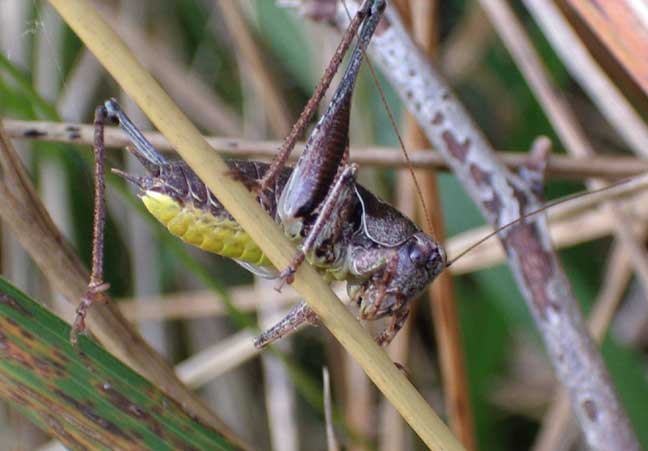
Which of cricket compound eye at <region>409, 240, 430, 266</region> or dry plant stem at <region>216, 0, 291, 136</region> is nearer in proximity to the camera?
cricket compound eye at <region>409, 240, 430, 266</region>

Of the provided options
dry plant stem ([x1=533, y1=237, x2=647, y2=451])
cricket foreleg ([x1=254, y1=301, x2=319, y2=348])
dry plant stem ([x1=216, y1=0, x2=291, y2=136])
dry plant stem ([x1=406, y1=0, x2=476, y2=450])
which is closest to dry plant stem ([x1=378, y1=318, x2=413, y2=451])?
Answer: dry plant stem ([x1=406, y1=0, x2=476, y2=450])


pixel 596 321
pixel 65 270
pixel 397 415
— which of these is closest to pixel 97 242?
pixel 65 270

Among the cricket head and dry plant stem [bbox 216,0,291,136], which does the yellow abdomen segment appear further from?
dry plant stem [bbox 216,0,291,136]

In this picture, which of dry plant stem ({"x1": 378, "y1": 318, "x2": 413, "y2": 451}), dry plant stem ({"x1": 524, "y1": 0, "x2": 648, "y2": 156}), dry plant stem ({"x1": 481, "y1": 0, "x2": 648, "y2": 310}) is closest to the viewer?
dry plant stem ({"x1": 524, "y1": 0, "x2": 648, "y2": 156})

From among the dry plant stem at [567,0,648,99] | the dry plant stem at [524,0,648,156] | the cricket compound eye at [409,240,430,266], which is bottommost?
the cricket compound eye at [409,240,430,266]

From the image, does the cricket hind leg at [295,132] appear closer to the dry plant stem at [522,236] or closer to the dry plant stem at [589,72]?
the dry plant stem at [522,236]

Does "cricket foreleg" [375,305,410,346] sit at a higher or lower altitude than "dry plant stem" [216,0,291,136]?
lower

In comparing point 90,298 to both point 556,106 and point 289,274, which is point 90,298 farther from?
point 556,106

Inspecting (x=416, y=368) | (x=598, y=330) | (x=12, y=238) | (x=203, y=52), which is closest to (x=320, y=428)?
(x=416, y=368)
